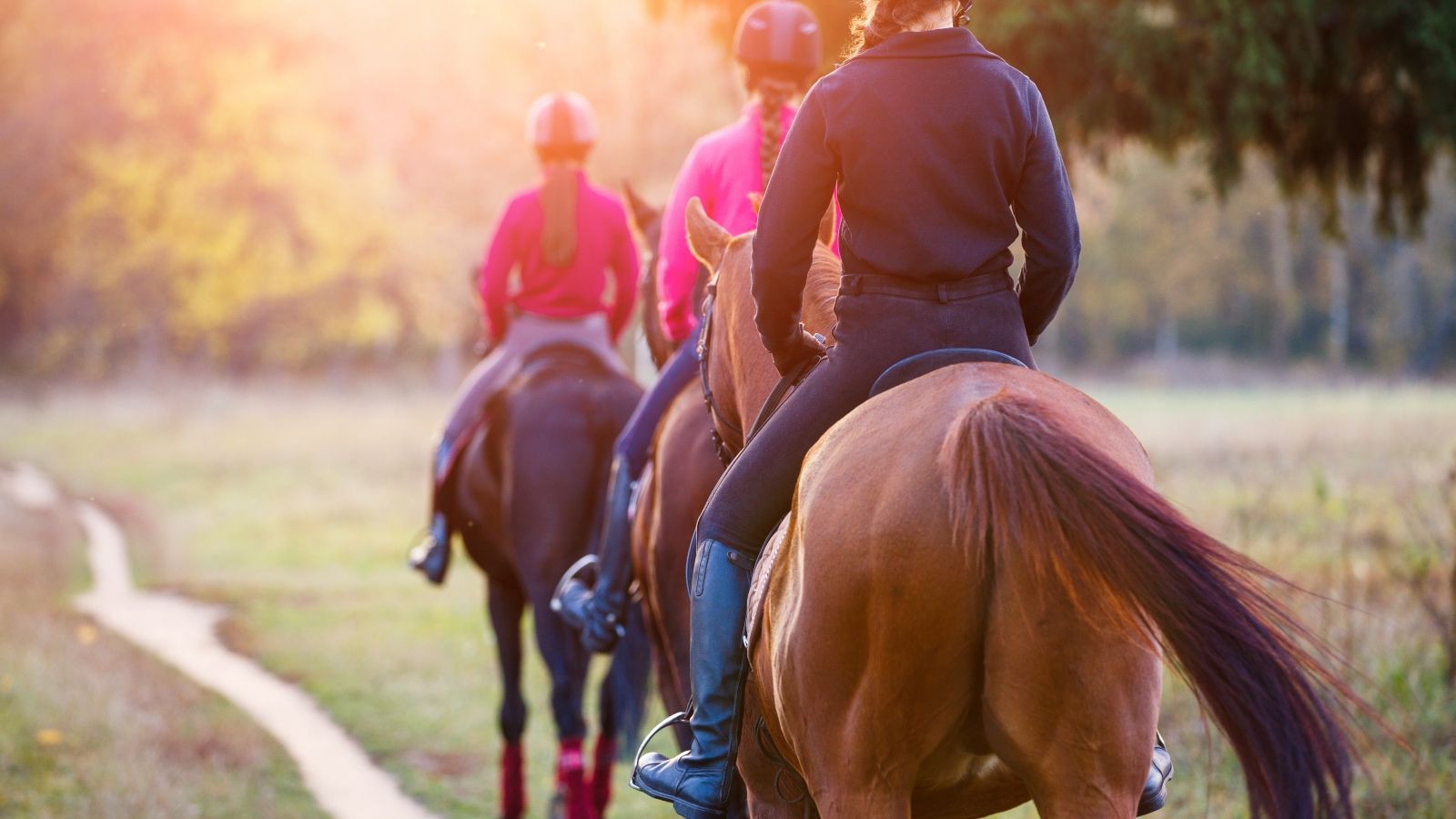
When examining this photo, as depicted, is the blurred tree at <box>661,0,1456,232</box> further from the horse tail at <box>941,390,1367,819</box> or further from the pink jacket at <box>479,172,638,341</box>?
the horse tail at <box>941,390,1367,819</box>

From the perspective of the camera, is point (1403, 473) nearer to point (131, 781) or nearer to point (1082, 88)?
point (1082, 88)

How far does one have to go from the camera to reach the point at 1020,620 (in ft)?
8.59

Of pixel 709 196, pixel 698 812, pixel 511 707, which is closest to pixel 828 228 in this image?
pixel 709 196

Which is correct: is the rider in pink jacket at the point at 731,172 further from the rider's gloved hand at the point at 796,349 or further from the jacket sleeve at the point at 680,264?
the rider's gloved hand at the point at 796,349

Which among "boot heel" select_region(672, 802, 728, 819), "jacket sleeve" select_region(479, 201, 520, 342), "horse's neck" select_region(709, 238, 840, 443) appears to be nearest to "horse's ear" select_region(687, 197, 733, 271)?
"horse's neck" select_region(709, 238, 840, 443)

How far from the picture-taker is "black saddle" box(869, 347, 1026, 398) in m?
3.13

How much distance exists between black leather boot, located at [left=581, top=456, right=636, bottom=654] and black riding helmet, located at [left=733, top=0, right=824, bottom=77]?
1.69 metres

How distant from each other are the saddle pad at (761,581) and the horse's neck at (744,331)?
0.67 m

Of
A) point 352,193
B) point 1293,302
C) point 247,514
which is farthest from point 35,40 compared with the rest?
point 1293,302

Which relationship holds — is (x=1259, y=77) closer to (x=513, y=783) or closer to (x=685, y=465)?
(x=685, y=465)

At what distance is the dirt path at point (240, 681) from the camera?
7.50m

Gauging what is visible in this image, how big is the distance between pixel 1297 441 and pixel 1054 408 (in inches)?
681

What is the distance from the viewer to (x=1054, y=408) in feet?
9.02

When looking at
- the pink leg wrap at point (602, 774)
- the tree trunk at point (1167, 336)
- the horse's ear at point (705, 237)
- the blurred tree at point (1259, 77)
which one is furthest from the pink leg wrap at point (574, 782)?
the tree trunk at point (1167, 336)
